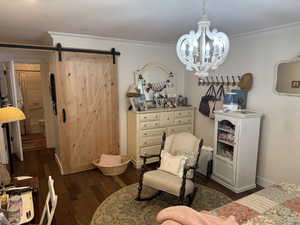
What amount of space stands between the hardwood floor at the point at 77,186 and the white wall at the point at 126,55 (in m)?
0.86

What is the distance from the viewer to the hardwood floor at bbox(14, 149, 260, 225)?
2510mm

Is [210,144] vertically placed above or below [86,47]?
below

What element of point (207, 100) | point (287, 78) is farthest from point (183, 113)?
point (287, 78)

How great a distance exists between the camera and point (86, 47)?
3.44m

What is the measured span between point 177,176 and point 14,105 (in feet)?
11.0

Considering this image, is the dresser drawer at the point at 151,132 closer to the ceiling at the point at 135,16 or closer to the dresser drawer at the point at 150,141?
the dresser drawer at the point at 150,141

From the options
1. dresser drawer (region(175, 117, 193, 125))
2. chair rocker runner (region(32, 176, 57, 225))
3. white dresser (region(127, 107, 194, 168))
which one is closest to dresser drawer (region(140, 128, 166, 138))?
white dresser (region(127, 107, 194, 168))

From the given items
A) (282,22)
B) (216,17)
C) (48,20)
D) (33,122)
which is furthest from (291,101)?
(33,122)

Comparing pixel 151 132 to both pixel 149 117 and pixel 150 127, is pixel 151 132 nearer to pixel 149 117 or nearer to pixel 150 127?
pixel 150 127

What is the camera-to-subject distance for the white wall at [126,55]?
3.48 metres

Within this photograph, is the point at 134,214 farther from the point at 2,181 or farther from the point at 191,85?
the point at 191,85

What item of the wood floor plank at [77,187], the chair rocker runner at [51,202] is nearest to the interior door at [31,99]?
the wood floor plank at [77,187]

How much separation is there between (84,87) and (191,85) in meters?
2.19

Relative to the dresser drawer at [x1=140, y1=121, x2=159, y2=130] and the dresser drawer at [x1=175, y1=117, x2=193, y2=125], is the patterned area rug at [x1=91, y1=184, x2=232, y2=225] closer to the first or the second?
the dresser drawer at [x1=140, y1=121, x2=159, y2=130]
